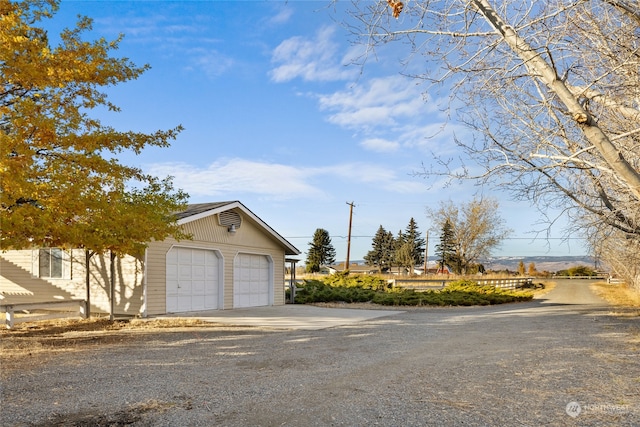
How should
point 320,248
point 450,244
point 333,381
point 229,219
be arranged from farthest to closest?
point 320,248 → point 450,244 → point 229,219 → point 333,381

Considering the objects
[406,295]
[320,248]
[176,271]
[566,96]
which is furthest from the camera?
[320,248]

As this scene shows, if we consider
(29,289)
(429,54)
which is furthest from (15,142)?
(29,289)

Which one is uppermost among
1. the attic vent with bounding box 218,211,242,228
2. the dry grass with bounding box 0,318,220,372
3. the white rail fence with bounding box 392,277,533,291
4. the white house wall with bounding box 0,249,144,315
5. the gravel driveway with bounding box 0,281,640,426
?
the attic vent with bounding box 218,211,242,228

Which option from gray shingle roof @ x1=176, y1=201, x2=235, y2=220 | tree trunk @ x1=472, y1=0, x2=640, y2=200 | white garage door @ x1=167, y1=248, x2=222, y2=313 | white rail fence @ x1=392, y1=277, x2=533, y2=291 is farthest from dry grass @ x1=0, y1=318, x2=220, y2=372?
white rail fence @ x1=392, y1=277, x2=533, y2=291

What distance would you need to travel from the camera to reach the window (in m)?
16.4

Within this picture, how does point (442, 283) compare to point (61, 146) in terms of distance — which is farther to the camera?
point (442, 283)

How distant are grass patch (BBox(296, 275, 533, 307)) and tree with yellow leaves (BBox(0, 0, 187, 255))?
1223 cm

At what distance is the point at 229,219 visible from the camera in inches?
702

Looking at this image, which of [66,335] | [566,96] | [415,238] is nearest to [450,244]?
[415,238]

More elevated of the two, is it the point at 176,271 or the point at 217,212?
the point at 217,212

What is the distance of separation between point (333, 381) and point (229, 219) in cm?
1180

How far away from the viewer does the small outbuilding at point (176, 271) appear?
15000 mm

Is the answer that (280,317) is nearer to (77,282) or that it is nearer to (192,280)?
(192,280)

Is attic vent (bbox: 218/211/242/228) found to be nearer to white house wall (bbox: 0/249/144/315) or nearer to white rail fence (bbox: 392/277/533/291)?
white house wall (bbox: 0/249/144/315)
